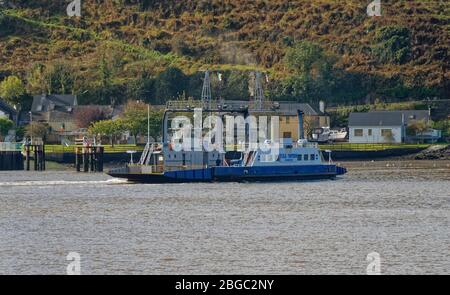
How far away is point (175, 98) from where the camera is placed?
528ft

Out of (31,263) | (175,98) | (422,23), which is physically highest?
(422,23)

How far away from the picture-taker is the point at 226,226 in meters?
62.6

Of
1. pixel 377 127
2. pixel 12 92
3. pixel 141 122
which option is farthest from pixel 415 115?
pixel 12 92

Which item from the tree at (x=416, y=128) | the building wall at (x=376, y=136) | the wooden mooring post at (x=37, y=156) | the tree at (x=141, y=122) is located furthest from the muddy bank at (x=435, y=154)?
the wooden mooring post at (x=37, y=156)

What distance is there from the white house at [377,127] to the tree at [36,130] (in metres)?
33.8

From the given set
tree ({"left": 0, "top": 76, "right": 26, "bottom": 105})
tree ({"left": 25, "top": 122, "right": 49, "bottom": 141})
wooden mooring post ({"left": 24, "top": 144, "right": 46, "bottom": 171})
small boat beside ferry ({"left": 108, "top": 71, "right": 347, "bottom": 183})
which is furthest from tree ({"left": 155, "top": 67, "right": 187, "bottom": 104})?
small boat beside ferry ({"left": 108, "top": 71, "right": 347, "bottom": 183})

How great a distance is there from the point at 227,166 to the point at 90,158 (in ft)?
79.2

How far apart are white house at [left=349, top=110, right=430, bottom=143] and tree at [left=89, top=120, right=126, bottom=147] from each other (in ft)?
84.1

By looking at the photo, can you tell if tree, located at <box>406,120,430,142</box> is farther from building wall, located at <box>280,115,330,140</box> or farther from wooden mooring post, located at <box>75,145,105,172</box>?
wooden mooring post, located at <box>75,145,105,172</box>

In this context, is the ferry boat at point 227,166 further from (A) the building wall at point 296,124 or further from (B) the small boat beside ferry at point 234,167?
(A) the building wall at point 296,124

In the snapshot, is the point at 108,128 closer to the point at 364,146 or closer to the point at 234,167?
the point at 364,146
